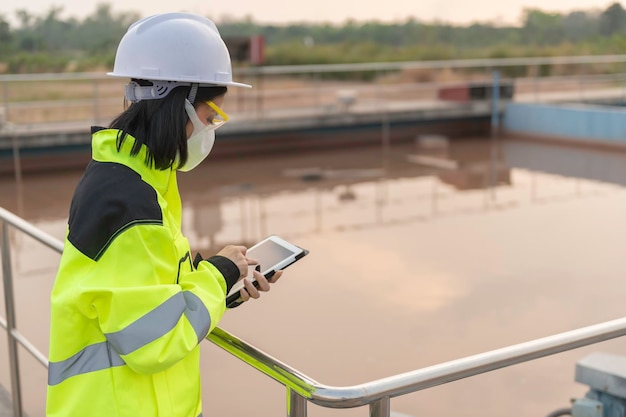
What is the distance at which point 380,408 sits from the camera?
158cm

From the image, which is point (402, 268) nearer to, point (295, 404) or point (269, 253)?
point (269, 253)

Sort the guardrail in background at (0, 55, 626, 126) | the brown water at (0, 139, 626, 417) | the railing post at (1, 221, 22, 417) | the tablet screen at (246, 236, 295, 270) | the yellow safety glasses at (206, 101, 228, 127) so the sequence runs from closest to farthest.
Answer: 1. the yellow safety glasses at (206, 101, 228, 127)
2. the tablet screen at (246, 236, 295, 270)
3. the railing post at (1, 221, 22, 417)
4. the brown water at (0, 139, 626, 417)
5. the guardrail in background at (0, 55, 626, 126)

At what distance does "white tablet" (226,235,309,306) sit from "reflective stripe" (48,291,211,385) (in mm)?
199

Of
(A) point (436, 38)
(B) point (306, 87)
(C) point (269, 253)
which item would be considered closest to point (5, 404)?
(C) point (269, 253)

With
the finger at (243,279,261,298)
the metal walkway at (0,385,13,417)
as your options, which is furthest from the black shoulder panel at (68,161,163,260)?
the metal walkway at (0,385,13,417)

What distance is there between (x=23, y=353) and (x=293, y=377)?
3501mm

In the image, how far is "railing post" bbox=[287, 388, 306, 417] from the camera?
5.27 feet

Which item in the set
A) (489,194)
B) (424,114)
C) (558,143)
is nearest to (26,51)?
(424,114)

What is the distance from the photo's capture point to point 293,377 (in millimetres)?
1586

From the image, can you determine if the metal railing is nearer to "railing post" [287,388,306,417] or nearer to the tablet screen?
"railing post" [287,388,306,417]

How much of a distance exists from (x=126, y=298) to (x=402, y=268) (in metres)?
5.52

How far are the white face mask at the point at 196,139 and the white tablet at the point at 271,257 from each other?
266 millimetres

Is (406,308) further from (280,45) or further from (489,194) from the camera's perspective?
(280,45)

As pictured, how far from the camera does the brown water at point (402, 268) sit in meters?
4.57
